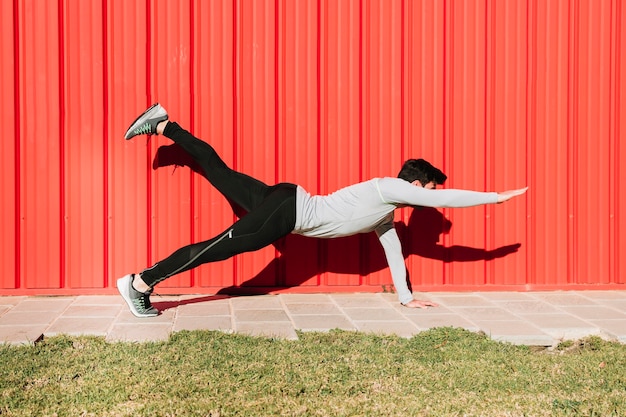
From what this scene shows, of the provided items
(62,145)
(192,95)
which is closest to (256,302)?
(192,95)

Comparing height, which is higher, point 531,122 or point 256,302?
point 531,122

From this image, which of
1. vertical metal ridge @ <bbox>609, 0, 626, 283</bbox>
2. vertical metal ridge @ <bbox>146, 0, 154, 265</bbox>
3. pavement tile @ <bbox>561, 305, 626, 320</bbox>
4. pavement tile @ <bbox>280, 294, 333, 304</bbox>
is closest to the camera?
pavement tile @ <bbox>561, 305, 626, 320</bbox>

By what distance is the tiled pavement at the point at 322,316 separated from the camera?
472 cm

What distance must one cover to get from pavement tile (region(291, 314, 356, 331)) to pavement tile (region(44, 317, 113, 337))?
1.23 metres

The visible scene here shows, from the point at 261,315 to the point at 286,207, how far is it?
768 mm

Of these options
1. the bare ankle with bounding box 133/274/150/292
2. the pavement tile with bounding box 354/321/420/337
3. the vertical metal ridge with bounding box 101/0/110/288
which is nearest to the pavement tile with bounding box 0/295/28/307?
the vertical metal ridge with bounding box 101/0/110/288

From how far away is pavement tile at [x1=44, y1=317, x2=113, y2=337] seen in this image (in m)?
4.61

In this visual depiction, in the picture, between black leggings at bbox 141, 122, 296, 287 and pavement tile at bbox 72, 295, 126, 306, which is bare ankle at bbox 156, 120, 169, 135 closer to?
black leggings at bbox 141, 122, 296, 287

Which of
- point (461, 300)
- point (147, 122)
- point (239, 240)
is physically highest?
point (147, 122)

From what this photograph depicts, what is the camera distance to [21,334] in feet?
14.9

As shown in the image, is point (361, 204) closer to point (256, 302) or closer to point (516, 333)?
point (256, 302)

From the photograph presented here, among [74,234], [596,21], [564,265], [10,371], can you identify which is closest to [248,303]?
[74,234]

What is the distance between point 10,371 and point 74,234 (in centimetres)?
218

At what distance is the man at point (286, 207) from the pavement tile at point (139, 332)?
25 cm
